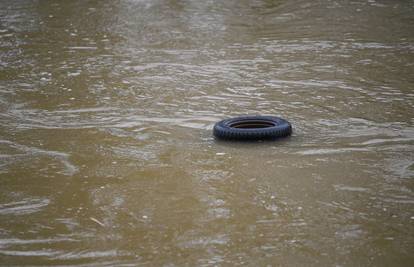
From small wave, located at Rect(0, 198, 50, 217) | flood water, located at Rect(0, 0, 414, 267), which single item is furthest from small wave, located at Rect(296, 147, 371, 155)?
small wave, located at Rect(0, 198, 50, 217)

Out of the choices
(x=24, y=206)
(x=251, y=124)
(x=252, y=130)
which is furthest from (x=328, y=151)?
(x=24, y=206)

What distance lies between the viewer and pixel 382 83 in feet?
27.1

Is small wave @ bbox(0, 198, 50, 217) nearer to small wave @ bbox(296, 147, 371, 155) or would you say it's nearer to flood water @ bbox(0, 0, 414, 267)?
flood water @ bbox(0, 0, 414, 267)

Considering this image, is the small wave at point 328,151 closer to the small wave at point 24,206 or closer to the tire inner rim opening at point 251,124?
the tire inner rim opening at point 251,124

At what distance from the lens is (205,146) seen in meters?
6.45

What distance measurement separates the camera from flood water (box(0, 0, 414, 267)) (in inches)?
179

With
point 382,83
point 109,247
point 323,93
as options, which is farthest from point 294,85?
point 109,247

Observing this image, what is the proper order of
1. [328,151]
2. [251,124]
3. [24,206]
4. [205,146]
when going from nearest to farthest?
[24,206]
[328,151]
[205,146]
[251,124]

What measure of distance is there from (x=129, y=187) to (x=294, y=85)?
341 centimetres

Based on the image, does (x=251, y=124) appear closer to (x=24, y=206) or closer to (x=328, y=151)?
(x=328, y=151)

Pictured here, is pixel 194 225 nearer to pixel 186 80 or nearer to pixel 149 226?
pixel 149 226

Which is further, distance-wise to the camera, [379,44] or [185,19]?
[185,19]

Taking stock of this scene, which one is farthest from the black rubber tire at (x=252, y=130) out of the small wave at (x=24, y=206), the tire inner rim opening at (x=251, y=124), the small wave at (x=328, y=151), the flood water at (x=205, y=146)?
the small wave at (x=24, y=206)

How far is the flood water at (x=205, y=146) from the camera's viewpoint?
14.9 ft
